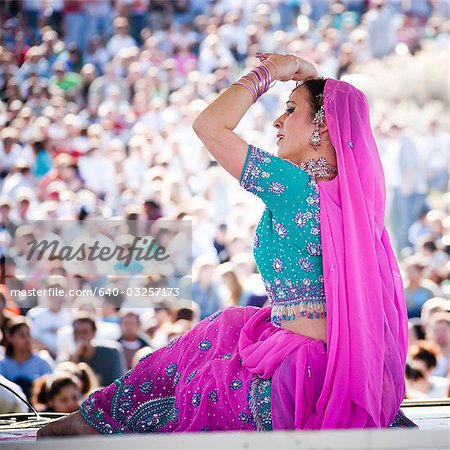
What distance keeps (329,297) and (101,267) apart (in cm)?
421

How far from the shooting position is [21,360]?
536 cm

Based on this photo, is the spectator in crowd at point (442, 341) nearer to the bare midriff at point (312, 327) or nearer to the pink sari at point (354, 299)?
the pink sari at point (354, 299)

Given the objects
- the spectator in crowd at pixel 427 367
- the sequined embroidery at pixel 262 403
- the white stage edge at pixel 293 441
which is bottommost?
the spectator in crowd at pixel 427 367

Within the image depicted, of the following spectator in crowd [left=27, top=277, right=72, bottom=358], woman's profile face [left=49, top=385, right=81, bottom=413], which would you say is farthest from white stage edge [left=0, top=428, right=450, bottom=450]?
spectator in crowd [left=27, top=277, right=72, bottom=358]

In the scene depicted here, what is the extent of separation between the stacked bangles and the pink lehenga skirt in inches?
24.7

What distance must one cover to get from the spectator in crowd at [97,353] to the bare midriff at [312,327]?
10.6ft

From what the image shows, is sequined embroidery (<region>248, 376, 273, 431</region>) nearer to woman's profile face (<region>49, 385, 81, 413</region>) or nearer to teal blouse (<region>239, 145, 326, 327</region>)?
teal blouse (<region>239, 145, 326, 327</region>)

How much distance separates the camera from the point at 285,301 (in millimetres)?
2416

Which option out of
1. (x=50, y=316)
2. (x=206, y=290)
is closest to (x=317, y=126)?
(x=50, y=316)

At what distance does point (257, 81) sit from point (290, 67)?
153 mm

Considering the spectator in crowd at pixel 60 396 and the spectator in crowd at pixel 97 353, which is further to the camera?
the spectator in crowd at pixel 97 353

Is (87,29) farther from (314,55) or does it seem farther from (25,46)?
(314,55)

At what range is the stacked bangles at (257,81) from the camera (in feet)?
8.02

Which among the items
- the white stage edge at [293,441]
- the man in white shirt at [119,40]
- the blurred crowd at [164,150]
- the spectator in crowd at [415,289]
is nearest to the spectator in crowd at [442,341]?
the blurred crowd at [164,150]
